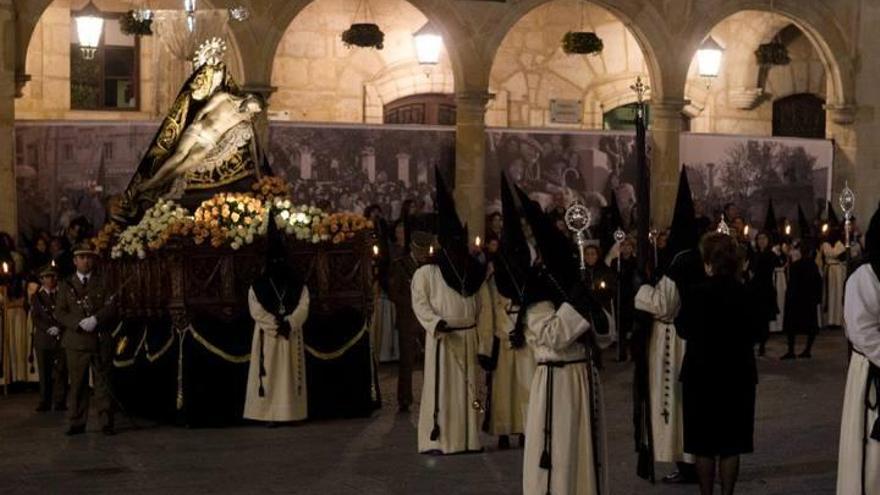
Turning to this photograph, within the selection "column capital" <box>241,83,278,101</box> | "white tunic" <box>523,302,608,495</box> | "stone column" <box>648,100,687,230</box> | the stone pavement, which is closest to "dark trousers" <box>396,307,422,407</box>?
the stone pavement

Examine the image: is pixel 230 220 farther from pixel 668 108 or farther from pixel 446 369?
pixel 668 108

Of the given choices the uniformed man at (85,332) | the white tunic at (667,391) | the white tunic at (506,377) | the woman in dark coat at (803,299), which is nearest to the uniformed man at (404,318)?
the white tunic at (506,377)

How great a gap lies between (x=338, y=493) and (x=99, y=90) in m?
14.0

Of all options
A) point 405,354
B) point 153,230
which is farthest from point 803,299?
point 153,230

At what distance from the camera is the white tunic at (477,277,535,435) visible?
1407 cm

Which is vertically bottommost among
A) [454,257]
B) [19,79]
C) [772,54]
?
[454,257]

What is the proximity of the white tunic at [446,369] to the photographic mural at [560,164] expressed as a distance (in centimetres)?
1053

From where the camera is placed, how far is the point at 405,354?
16406mm

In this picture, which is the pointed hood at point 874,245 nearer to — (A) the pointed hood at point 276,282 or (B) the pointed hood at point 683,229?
(B) the pointed hood at point 683,229

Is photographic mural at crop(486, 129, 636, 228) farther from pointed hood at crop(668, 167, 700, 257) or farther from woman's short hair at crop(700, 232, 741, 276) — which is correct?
woman's short hair at crop(700, 232, 741, 276)

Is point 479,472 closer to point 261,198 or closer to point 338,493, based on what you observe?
point 338,493

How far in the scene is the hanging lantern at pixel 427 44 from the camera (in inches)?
976

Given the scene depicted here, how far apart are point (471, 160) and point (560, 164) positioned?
1462mm

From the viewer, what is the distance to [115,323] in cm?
1633
